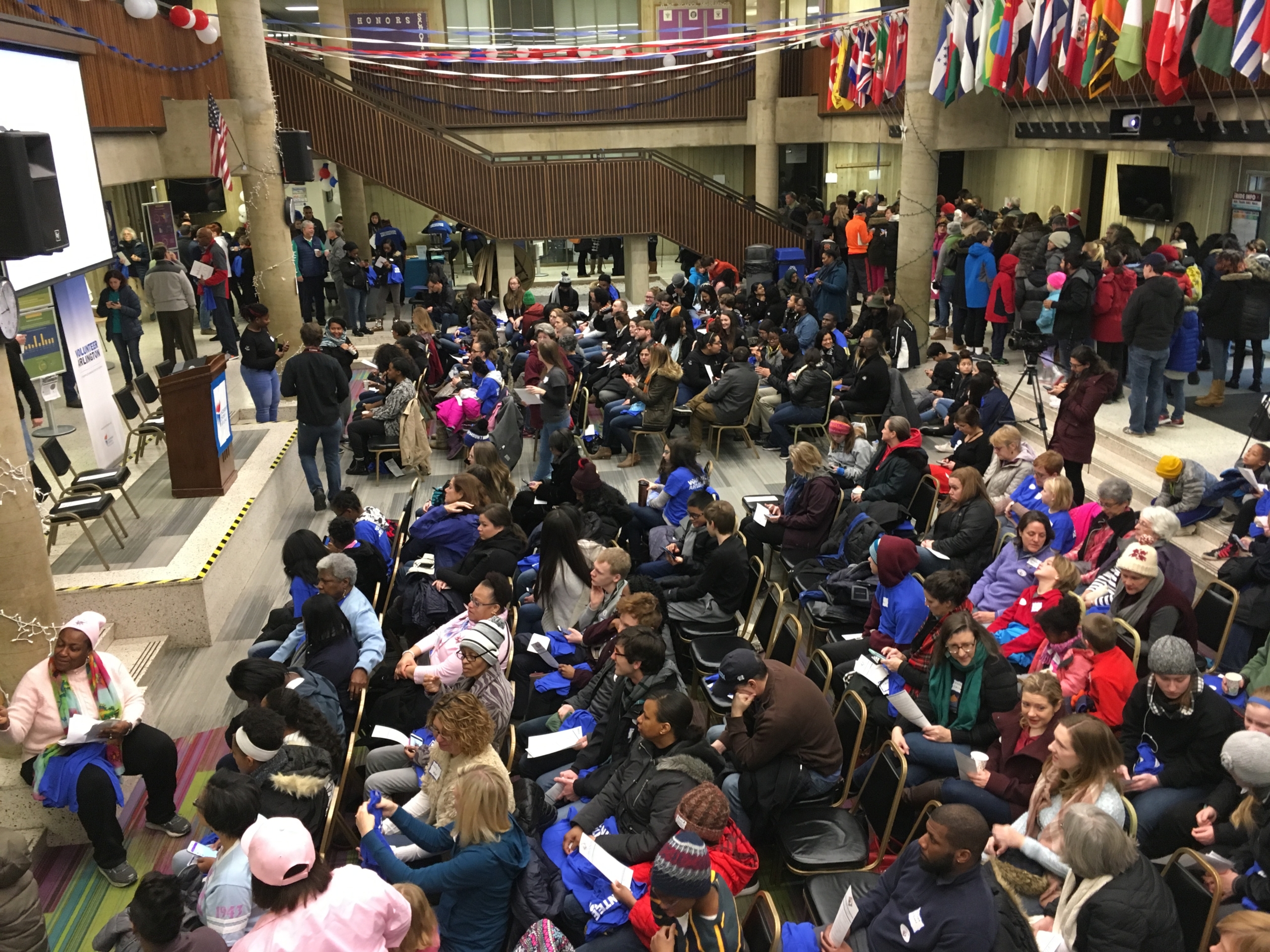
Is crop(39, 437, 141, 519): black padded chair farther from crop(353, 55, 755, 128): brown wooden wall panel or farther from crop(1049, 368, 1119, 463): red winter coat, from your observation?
crop(353, 55, 755, 128): brown wooden wall panel

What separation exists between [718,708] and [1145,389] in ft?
20.0

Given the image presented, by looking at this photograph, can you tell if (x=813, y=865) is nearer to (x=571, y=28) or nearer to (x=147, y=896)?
(x=147, y=896)

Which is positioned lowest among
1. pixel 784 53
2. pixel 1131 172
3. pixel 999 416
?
pixel 999 416

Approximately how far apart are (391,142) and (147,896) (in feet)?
59.8

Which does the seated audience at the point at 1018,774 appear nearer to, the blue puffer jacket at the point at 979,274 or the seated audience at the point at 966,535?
the seated audience at the point at 966,535

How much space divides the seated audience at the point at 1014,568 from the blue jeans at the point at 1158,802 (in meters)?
1.62

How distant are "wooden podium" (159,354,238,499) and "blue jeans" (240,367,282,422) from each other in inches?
87.5

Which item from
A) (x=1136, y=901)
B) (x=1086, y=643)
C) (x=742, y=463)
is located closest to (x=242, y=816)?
(x=1136, y=901)

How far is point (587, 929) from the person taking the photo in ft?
12.6

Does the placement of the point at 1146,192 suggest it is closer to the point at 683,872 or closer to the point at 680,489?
the point at 680,489

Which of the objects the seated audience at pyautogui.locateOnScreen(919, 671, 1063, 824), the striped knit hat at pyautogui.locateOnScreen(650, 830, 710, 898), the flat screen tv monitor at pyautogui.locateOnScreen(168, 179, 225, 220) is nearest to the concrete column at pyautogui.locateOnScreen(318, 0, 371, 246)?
the flat screen tv monitor at pyautogui.locateOnScreen(168, 179, 225, 220)

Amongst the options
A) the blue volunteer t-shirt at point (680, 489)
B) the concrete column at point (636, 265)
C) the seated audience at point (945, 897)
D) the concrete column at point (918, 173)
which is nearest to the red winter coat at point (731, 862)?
the seated audience at point (945, 897)

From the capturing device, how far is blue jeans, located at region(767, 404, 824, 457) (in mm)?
10852

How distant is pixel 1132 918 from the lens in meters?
3.32
